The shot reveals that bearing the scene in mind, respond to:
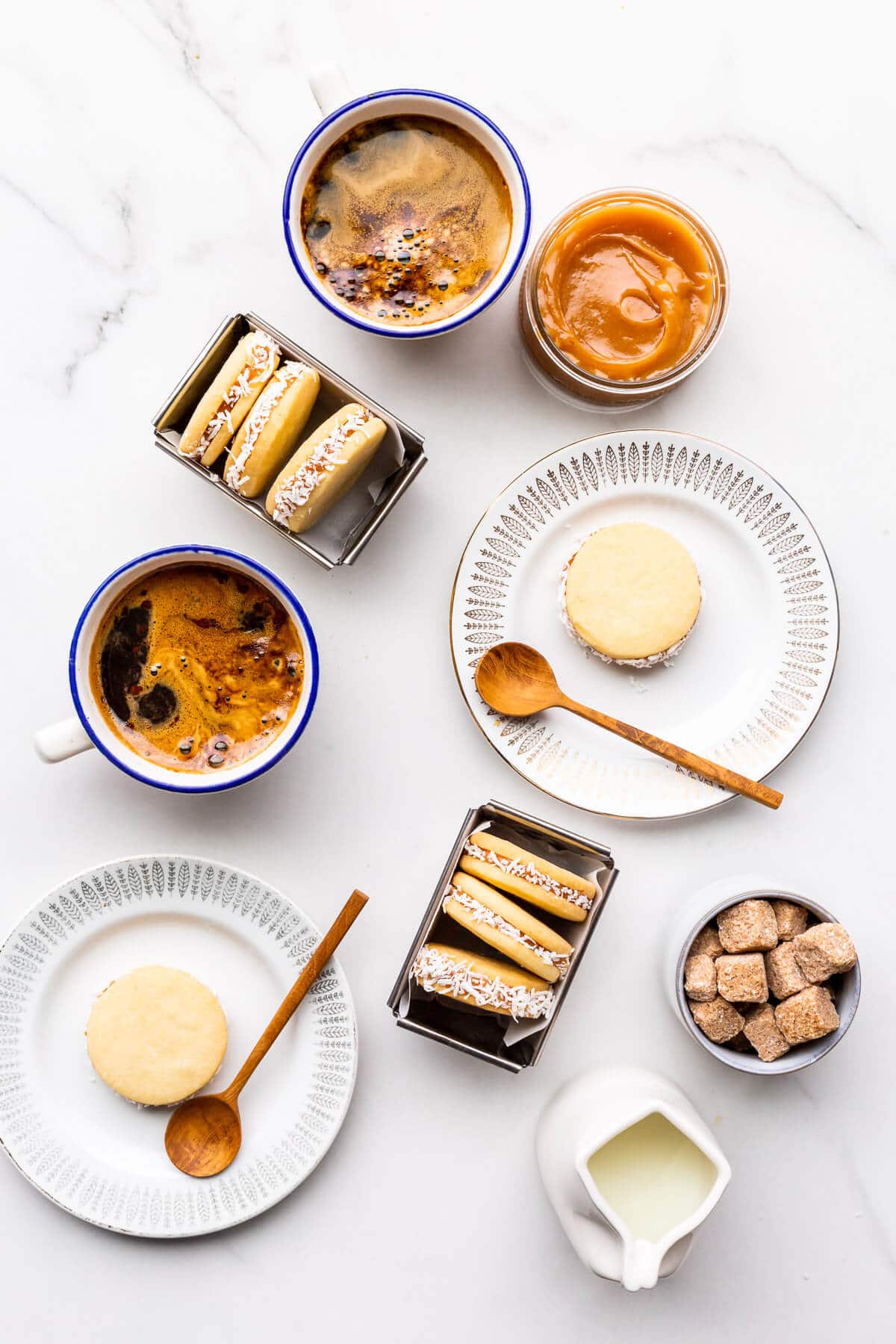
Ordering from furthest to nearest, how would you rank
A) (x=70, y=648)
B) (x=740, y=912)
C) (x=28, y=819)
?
(x=28, y=819) < (x=740, y=912) < (x=70, y=648)

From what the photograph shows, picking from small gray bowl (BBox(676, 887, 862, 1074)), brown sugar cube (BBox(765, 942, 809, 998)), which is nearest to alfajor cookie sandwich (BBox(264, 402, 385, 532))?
small gray bowl (BBox(676, 887, 862, 1074))

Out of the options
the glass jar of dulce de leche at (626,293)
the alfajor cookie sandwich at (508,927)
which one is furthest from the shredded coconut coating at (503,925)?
the glass jar of dulce de leche at (626,293)

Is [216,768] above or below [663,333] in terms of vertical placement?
below

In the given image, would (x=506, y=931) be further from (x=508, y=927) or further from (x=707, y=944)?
(x=707, y=944)

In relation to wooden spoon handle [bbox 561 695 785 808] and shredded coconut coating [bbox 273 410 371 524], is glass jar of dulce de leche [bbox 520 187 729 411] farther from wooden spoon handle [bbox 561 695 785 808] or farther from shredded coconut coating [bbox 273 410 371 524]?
wooden spoon handle [bbox 561 695 785 808]

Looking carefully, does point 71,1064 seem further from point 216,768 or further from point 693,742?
point 693,742

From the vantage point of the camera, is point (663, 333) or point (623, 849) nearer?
point (663, 333)

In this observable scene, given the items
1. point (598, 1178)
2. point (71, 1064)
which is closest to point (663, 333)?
point (598, 1178)

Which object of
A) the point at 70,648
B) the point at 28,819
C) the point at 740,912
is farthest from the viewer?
the point at 28,819
